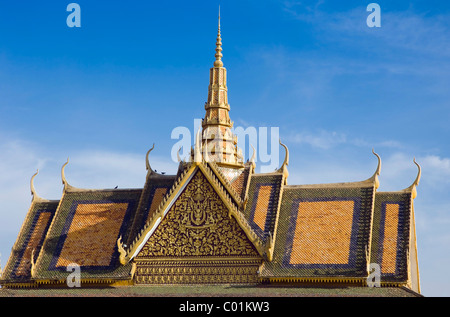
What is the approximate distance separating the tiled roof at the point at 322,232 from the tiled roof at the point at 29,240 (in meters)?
9.40

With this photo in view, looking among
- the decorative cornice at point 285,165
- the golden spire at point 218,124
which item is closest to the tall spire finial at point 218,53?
the golden spire at point 218,124

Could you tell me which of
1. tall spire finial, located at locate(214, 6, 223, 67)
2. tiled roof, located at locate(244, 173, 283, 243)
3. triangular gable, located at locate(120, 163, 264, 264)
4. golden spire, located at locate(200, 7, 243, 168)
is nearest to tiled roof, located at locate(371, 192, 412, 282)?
tiled roof, located at locate(244, 173, 283, 243)

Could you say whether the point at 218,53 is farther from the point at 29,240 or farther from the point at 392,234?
the point at 392,234

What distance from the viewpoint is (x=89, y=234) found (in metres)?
45.8

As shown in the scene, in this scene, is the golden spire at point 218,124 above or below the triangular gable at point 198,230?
above

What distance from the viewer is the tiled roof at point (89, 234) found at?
1754 inches

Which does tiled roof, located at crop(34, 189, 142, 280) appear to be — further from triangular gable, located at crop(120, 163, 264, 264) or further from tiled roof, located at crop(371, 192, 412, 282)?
tiled roof, located at crop(371, 192, 412, 282)

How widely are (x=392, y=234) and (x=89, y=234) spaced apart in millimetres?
11507

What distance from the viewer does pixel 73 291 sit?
42719mm

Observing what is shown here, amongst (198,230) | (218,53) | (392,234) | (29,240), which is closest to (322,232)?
(392,234)

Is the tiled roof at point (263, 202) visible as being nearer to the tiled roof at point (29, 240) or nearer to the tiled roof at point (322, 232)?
the tiled roof at point (322, 232)

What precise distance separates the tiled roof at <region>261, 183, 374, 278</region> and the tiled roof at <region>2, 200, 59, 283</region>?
9.40 m
